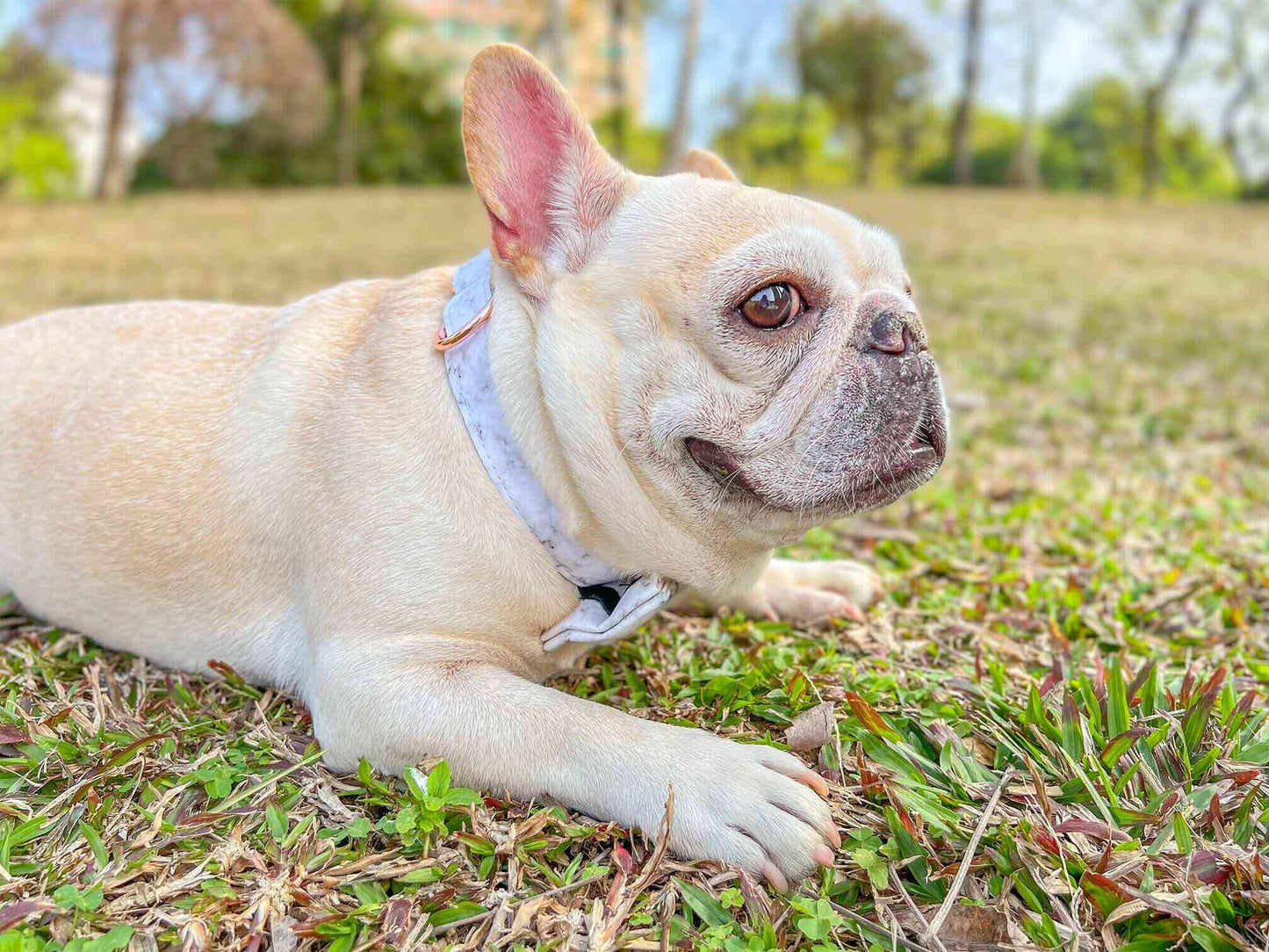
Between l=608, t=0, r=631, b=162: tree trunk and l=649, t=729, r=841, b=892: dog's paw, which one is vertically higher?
l=608, t=0, r=631, b=162: tree trunk

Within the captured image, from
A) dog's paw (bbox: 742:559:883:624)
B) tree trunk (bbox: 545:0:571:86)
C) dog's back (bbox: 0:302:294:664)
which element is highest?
tree trunk (bbox: 545:0:571:86)

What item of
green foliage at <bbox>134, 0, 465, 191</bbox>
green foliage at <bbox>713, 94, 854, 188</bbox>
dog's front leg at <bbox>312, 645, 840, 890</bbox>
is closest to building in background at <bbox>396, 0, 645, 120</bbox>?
green foliage at <bbox>134, 0, 465, 191</bbox>

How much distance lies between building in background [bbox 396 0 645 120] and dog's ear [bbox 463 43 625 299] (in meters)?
15.6

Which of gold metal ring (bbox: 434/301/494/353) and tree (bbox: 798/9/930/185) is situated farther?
tree (bbox: 798/9/930/185)

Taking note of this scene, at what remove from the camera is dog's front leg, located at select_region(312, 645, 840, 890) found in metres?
1.84

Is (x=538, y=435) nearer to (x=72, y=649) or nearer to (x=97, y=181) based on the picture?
(x=72, y=649)

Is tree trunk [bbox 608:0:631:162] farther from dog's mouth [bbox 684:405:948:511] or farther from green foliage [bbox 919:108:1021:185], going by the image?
dog's mouth [bbox 684:405:948:511]

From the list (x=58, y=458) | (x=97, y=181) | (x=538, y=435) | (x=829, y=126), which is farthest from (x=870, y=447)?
(x=829, y=126)

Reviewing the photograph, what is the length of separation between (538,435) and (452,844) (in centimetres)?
89

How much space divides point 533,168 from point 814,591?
4.90 feet

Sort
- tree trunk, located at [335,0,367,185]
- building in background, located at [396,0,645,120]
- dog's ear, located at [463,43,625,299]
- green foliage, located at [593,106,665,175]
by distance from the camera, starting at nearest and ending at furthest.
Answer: dog's ear, located at [463,43,625,299]
building in background, located at [396,0,645,120]
tree trunk, located at [335,0,367,185]
green foliage, located at [593,106,665,175]

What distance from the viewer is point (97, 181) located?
19922mm

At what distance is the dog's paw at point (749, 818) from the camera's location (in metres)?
1.81

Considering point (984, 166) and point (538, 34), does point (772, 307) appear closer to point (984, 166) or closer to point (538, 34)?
point (538, 34)
